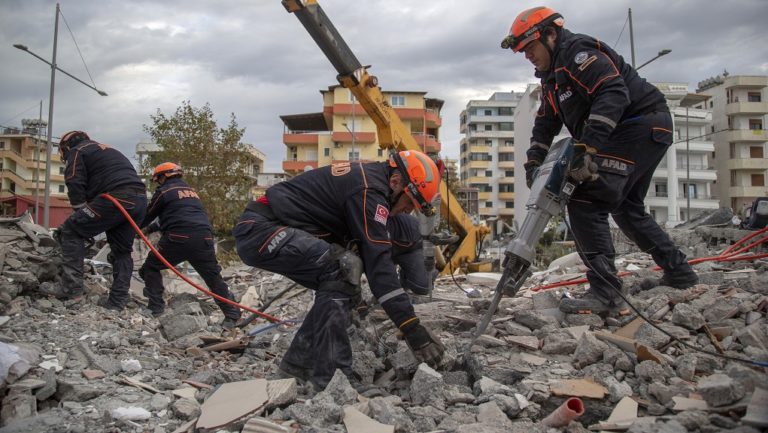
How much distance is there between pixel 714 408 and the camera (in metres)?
2.43

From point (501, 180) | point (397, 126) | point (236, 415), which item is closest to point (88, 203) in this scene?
point (236, 415)

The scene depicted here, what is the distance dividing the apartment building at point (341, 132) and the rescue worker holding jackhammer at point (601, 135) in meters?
41.6

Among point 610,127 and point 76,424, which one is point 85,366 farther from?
point 610,127

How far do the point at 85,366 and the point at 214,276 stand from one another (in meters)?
2.36

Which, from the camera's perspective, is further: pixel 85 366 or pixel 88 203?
pixel 88 203

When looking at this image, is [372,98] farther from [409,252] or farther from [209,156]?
[209,156]

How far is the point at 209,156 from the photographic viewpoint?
1770cm

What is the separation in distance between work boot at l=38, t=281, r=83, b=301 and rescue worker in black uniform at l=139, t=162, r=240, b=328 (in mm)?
682

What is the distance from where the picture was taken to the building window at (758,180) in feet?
160

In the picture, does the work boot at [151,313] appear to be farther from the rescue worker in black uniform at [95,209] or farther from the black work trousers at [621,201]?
the black work trousers at [621,201]

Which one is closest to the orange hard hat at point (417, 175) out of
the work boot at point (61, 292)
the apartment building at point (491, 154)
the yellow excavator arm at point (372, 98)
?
the yellow excavator arm at point (372, 98)

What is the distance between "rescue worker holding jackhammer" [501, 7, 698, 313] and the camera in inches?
143

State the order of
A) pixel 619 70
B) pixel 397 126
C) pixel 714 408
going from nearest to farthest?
1. pixel 714 408
2. pixel 619 70
3. pixel 397 126

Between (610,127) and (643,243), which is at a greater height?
(610,127)
